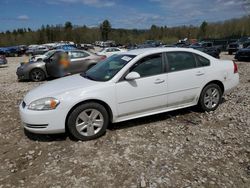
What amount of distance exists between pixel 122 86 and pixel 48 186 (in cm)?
214

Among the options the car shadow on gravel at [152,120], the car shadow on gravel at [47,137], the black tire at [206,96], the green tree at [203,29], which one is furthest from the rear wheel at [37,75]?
the green tree at [203,29]

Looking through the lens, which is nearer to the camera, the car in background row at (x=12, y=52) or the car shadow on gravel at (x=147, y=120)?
the car shadow on gravel at (x=147, y=120)

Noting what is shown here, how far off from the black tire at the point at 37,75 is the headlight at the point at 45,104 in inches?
312

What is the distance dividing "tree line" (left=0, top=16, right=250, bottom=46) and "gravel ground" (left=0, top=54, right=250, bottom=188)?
67.5 metres

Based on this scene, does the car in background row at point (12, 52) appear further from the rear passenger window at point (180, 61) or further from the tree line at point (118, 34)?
the rear passenger window at point (180, 61)

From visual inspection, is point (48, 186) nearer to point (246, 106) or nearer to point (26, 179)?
point (26, 179)

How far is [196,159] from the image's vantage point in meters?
3.95

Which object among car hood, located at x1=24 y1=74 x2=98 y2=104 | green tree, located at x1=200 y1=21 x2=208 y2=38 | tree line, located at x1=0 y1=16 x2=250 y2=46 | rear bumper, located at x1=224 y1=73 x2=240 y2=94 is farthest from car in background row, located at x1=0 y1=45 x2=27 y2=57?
green tree, located at x1=200 y1=21 x2=208 y2=38

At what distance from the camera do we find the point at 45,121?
4.48 meters

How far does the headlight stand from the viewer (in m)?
4.46

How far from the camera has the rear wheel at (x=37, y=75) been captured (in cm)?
1205

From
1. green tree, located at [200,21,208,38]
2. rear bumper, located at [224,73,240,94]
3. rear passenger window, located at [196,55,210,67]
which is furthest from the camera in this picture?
green tree, located at [200,21,208,38]

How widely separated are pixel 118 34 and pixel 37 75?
267 feet

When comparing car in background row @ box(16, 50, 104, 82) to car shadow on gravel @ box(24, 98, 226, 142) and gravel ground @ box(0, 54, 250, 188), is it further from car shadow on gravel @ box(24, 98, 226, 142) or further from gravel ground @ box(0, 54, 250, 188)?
car shadow on gravel @ box(24, 98, 226, 142)
